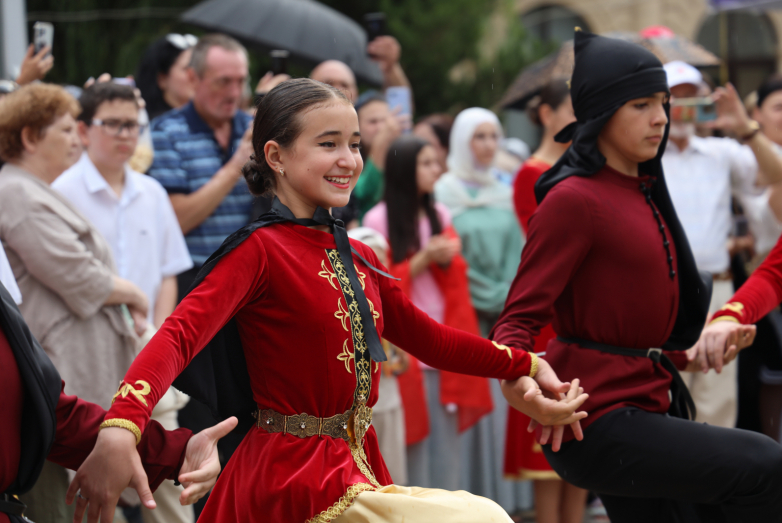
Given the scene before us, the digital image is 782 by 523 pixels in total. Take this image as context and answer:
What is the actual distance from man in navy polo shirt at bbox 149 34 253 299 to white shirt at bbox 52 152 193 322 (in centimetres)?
24

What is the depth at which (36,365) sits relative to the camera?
238 cm

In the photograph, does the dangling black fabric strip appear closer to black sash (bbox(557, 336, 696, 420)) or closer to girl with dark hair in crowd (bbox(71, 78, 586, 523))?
girl with dark hair in crowd (bbox(71, 78, 586, 523))

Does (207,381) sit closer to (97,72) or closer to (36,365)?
(36,365)

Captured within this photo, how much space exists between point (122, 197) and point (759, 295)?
2.99 metres

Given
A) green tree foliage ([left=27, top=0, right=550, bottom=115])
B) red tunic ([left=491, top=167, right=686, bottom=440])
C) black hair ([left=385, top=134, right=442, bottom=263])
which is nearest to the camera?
red tunic ([left=491, top=167, right=686, bottom=440])

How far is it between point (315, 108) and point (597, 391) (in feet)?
4.57

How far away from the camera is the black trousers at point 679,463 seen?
2922mm

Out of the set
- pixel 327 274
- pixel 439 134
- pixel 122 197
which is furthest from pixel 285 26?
pixel 327 274

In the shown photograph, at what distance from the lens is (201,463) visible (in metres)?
2.42

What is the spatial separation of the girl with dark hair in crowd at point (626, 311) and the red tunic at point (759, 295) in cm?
25

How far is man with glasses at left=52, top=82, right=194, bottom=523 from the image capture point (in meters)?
4.44

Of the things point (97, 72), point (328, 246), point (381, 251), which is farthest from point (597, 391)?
point (97, 72)

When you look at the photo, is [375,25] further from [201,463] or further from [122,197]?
[201,463]

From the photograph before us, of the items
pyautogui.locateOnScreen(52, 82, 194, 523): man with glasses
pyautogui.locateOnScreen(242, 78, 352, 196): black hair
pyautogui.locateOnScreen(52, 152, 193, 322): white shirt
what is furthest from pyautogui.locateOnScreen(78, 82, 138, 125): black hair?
pyautogui.locateOnScreen(242, 78, 352, 196): black hair
